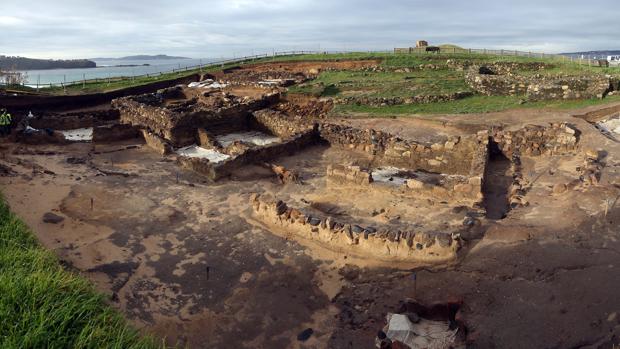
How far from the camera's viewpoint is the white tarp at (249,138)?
19.9m

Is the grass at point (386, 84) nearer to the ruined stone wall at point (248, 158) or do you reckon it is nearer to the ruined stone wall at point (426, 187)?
the ruined stone wall at point (248, 158)

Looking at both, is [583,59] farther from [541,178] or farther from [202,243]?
[202,243]

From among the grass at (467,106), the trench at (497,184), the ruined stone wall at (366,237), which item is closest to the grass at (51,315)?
the ruined stone wall at (366,237)

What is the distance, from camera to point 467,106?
70.0 feet

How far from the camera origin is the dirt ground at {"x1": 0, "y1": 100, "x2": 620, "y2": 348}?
6.93 m

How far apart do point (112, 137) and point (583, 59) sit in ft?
103

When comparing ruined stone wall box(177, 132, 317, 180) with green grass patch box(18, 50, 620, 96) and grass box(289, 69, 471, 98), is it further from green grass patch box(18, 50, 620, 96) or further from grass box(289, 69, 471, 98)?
green grass patch box(18, 50, 620, 96)

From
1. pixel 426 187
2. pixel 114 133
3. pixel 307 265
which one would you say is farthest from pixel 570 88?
pixel 114 133

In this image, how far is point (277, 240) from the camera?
33.5 ft

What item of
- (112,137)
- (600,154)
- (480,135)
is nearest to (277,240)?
(480,135)

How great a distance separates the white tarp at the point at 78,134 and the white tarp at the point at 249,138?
5.73 meters

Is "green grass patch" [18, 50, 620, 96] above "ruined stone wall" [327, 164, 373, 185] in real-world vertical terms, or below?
above

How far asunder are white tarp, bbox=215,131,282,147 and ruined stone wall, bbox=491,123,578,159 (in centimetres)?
908

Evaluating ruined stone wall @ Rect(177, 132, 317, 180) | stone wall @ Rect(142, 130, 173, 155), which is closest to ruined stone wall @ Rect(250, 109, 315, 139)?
ruined stone wall @ Rect(177, 132, 317, 180)
